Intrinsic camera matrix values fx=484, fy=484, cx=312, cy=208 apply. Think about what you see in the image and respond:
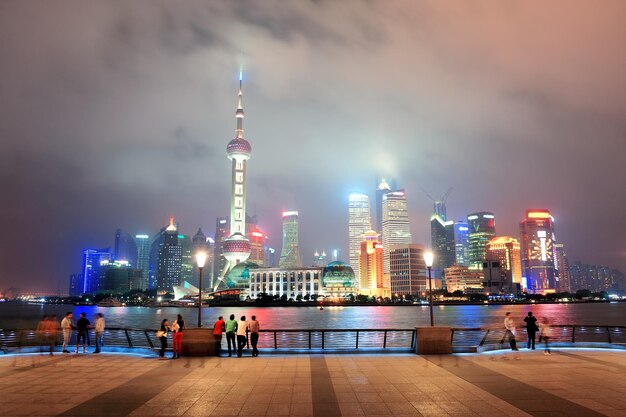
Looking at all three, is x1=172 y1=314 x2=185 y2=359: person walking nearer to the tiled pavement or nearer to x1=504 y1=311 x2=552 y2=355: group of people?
the tiled pavement

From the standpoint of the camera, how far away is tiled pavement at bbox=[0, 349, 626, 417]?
11.8m

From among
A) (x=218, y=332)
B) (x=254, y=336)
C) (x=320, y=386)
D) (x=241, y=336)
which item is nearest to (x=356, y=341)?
(x=254, y=336)

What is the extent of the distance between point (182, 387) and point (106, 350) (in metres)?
10.8

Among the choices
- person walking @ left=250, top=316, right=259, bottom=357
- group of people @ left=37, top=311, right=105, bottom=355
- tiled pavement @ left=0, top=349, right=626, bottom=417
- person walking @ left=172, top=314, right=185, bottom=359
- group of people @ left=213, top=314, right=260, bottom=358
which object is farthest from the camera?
group of people @ left=37, top=311, right=105, bottom=355

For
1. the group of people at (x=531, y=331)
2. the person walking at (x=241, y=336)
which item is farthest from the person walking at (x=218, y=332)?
the group of people at (x=531, y=331)

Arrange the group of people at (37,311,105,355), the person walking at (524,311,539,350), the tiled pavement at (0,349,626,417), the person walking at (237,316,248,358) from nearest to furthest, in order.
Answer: the tiled pavement at (0,349,626,417)
the person walking at (237,316,248,358)
the group of people at (37,311,105,355)
the person walking at (524,311,539,350)

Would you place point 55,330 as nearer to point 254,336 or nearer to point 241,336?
point 241,336

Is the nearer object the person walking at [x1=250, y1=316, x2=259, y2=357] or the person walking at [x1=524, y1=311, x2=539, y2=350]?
the person walking at [x1=250, y1=316, x2=259, y2=357]

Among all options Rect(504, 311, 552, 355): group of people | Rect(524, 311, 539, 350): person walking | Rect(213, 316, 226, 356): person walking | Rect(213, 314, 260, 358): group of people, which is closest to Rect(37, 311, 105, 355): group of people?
Rect(213, 316, 226, 356): person walking

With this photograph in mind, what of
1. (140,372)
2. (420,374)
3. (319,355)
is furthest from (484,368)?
(140,372)

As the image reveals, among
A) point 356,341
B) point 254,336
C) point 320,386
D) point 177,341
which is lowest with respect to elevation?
point 320,386

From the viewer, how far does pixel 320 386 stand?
14570 mm

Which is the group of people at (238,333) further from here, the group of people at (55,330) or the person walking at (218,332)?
the group of people at (55,330)

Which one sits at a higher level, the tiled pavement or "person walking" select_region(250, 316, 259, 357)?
"person walking" select_region(250, 316, 259, 357)
